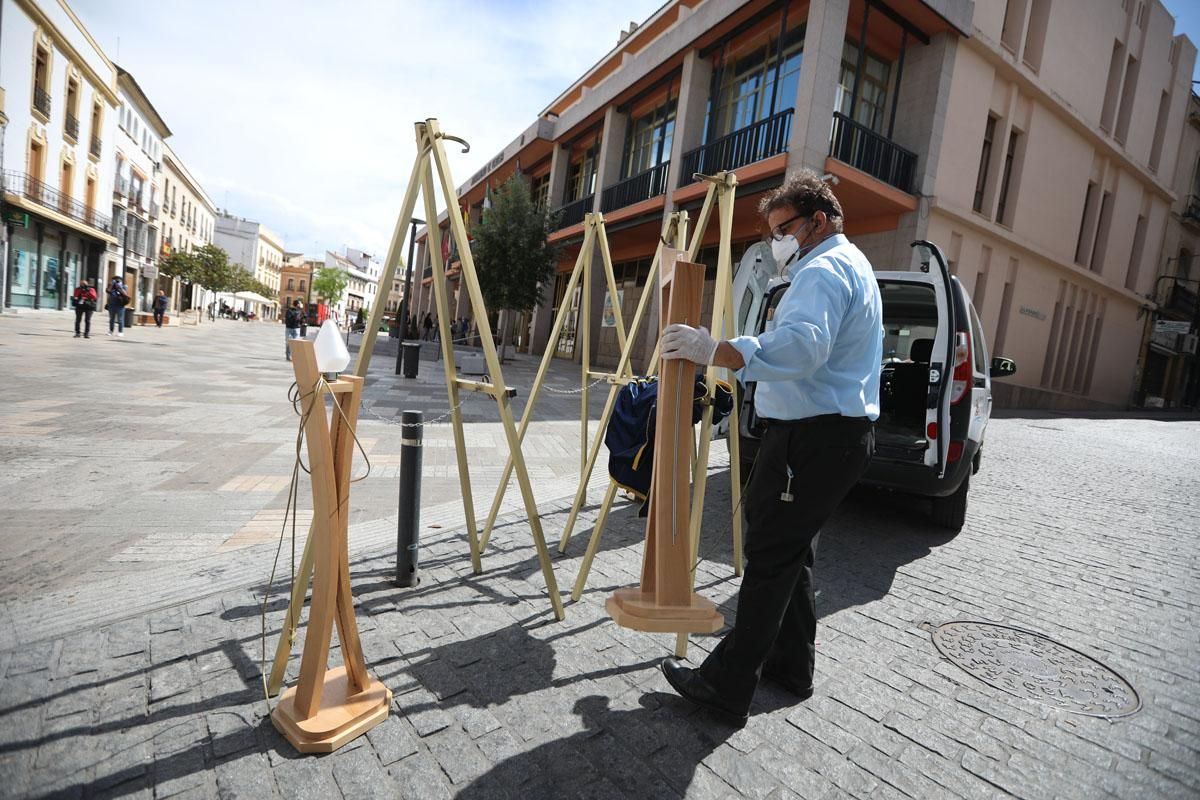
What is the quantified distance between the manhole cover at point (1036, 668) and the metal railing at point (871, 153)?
38.8 ft

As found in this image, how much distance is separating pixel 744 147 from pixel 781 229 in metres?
13.1

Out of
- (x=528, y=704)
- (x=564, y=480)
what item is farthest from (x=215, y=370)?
(x=528, y=704)

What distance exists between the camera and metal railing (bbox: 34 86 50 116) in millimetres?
25828

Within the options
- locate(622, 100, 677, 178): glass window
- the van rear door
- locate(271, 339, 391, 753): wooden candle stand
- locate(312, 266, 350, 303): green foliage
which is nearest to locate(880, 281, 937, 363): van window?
the van rear door

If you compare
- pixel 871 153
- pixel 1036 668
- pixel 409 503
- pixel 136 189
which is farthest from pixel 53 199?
pixel 1036 668

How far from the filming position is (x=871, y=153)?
13.6m

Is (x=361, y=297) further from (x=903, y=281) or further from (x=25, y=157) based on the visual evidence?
(x=903, y=281)

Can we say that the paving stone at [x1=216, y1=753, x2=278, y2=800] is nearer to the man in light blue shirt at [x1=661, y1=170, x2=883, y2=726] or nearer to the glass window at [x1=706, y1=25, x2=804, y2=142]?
the man in light blue shirt at [x1=661, y1=170, x2=883, y2=726]

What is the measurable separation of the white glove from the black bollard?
1667mm

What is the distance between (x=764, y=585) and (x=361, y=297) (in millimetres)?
133024

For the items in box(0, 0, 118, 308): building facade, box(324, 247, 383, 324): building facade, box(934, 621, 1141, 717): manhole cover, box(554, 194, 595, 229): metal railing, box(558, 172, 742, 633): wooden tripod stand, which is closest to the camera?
box(934, 621, 1141, 717): manhole cover

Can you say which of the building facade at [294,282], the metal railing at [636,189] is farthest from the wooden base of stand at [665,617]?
the building facade at [294,282]

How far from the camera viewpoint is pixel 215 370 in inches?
493

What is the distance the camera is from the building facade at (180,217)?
4688 cm
